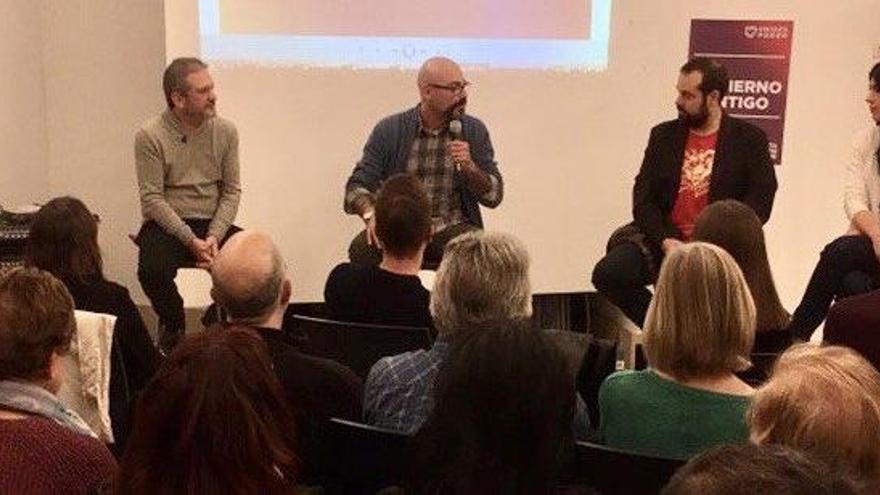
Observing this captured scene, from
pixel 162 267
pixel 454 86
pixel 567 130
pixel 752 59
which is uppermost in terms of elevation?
pixel 752 59

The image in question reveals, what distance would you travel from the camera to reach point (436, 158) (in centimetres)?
439

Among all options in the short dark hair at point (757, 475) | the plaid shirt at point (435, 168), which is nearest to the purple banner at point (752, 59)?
the plaid shirt at point (435, 168)

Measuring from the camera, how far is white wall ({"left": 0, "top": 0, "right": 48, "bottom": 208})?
15.1 ft

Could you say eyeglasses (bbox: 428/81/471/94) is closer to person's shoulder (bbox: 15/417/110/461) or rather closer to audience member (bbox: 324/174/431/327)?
audience member (bbox: 324/174/431/327)

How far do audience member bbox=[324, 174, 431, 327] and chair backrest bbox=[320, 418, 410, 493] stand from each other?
952 mm

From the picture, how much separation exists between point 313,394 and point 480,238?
59 centimetres

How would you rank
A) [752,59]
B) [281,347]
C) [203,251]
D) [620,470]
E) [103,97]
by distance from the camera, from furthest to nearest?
[752,59], [103,97], [203,251], [281,347], [620,470]

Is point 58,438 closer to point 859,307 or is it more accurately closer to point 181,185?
point 859,307

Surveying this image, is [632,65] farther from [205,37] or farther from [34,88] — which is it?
[34,88]

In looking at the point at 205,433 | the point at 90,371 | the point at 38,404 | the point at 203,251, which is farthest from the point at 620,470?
the point at 203,251

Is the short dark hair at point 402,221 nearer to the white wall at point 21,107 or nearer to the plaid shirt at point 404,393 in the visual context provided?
the plaid shirt at point 404,393

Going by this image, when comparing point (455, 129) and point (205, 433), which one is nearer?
point (205, 433)

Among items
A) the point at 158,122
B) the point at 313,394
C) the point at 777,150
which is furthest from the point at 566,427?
the point at 777,150

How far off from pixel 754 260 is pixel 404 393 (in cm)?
128
